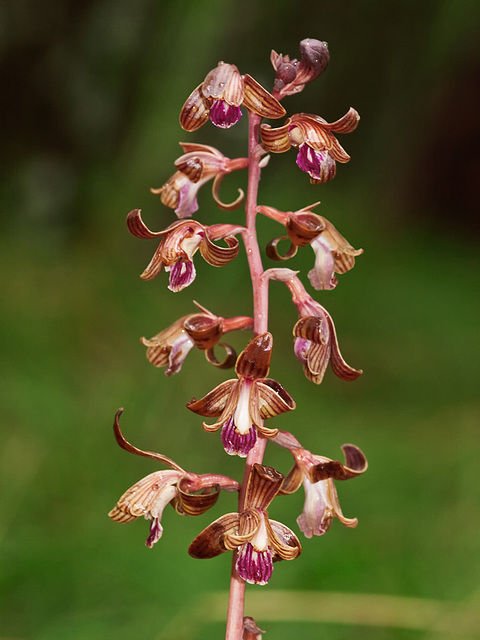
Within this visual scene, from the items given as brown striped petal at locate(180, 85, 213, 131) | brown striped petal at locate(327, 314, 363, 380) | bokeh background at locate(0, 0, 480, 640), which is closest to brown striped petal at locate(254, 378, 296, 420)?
brown striped petal at locate(327, 314, 363, 380)

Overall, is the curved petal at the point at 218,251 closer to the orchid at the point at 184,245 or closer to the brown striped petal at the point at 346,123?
the orchid at the point at 184,245

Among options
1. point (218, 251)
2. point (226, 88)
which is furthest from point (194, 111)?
point (218, 251)

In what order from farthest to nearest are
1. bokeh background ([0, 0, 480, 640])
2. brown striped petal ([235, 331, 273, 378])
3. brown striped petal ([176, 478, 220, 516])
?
bokeh background ([0, 0, 480, 640])
brown striped petal ([176, 478, 220, 516])
brown striped petal ([235, 331, 273, 378])

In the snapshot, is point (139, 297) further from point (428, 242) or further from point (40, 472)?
point (428, 242)

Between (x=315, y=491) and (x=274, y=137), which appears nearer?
(x=274, y=137)

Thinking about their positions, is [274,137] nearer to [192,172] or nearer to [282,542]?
[192,172]

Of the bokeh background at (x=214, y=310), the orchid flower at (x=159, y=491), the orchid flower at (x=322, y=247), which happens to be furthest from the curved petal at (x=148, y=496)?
the bokeh background at (x=214, y=310)

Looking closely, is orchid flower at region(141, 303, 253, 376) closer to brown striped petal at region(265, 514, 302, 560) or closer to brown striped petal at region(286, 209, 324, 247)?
brown striped petal at region(286, 209, 324, 247)
